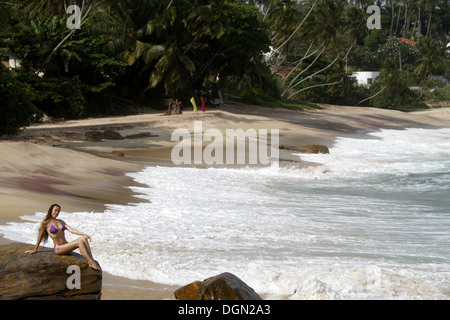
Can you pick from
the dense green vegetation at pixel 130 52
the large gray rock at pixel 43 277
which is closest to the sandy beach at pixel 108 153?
the large gray rock at pixel 43 277

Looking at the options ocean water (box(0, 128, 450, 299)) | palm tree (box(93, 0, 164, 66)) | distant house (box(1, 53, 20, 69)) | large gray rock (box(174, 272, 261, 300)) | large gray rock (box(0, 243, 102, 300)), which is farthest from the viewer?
palm tree (box(93, 0, 164, 66))

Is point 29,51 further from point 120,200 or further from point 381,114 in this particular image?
point 381,114

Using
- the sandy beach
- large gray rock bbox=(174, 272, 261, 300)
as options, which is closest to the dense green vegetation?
the sandy beach

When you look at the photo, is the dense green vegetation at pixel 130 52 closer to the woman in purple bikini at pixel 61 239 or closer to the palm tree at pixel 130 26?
the palm tree at pixel 130 26

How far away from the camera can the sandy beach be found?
10672mm

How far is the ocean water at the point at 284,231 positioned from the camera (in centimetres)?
767

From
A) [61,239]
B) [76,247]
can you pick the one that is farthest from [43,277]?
[61,239]

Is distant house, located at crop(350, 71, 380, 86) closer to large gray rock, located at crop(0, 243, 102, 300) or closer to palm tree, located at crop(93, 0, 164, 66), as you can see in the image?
palm tree, located at crop(93, 0, 164, 66)

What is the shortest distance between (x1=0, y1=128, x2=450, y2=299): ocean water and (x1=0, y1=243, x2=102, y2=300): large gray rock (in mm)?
1811

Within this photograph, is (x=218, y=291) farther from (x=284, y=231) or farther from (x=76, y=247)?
(x=284, y=231)

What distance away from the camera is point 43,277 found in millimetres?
5613

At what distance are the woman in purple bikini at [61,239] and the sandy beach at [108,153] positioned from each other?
720 millimetres

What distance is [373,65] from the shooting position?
2904 inches
